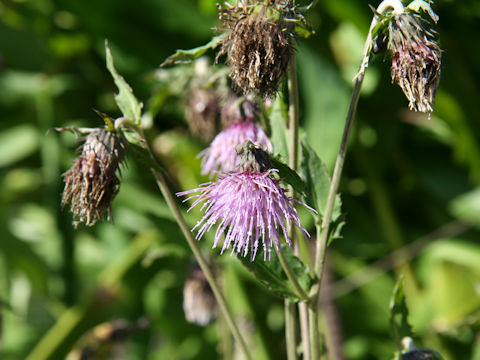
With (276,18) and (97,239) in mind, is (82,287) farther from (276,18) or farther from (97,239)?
(276,18)

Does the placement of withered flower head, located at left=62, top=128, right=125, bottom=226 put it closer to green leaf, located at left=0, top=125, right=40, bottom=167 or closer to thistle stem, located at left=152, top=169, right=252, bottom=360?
thistle stem, located at left=152, top=169, right=252, bottom=360

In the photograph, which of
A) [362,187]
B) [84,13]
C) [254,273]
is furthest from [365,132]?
[254,273]

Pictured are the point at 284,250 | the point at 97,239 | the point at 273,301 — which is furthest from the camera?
the point at 97,239

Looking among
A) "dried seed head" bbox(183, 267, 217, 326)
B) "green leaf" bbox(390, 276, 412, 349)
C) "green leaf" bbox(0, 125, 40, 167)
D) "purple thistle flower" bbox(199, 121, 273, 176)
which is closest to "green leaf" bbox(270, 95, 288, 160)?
"purple thistle flower" bbox(199, 121, 273, 176)

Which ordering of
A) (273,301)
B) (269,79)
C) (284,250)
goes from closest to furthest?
(269,79) < (284,250) < (273,301)

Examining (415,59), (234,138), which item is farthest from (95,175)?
(415,59)

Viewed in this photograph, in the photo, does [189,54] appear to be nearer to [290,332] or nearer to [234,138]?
[234,138]
